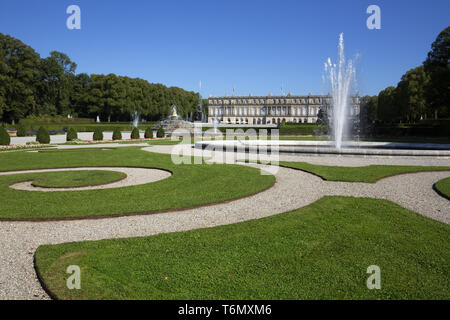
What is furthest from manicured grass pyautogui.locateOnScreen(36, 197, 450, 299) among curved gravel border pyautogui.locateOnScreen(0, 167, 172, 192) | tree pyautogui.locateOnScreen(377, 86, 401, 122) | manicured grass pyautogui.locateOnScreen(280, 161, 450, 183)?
tree pyautogui.locateOnScreen(377, 86, 401, 122)

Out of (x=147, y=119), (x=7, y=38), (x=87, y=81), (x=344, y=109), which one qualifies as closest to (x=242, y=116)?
(x=147, y=119)

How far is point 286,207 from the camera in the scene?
7.47m

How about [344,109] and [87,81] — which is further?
[87,81]

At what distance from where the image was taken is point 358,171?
1209cm

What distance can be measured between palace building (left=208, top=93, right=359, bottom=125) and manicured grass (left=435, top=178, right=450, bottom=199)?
12440 centimetres

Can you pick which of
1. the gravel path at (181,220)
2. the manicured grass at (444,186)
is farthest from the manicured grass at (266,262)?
the manicured grass at (444,186)

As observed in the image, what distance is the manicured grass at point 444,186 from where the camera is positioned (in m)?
8.61

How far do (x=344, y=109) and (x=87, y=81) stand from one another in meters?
77.5

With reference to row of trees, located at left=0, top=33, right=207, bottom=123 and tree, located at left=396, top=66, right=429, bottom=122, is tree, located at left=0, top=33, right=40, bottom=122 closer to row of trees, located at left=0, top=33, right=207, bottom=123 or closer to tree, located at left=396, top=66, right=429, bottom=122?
row of trees, located at left=0, top=33, right=207, bottom=123

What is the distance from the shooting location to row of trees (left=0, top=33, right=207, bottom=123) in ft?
171

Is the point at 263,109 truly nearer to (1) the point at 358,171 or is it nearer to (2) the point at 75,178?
(1) the point at 358,171

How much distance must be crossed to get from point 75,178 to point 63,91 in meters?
69.9
